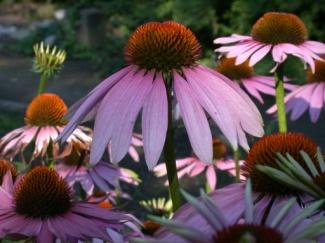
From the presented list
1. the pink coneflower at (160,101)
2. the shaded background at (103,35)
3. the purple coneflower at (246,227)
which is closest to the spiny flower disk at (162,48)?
the pink coneflower at (160,101)

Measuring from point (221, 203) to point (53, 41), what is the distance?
6.91 m

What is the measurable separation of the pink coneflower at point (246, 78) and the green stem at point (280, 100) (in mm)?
414

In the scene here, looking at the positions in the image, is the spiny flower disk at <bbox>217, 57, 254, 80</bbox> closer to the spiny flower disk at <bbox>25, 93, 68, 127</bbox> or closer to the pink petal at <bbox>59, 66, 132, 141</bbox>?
the spiny flower disk at <bbox>25, 93, 68, 127</bbox>

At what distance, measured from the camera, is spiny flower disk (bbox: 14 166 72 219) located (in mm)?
1000

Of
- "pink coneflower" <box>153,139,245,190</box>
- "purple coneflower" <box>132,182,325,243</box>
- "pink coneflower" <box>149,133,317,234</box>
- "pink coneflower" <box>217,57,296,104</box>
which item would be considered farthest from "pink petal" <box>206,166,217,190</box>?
"purple coneflower" <box>132,182,325,243</box>

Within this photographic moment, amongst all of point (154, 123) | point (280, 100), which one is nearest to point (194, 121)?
point (154, 123)

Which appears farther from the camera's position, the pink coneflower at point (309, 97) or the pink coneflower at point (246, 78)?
the pink coneflower at point (246, 78)

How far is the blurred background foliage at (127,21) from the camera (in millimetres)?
5195

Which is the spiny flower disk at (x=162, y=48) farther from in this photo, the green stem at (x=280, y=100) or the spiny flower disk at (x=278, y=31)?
the spiny flower disk at (x=278, y=31)

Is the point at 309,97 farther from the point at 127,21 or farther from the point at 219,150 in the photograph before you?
the point at 127,21

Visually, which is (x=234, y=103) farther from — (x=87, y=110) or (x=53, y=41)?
(x=53, y=41)

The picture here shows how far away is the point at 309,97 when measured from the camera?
5.47ft

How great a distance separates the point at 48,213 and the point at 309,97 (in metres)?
0.83

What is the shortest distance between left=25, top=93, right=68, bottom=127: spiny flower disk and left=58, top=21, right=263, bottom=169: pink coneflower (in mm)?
547
